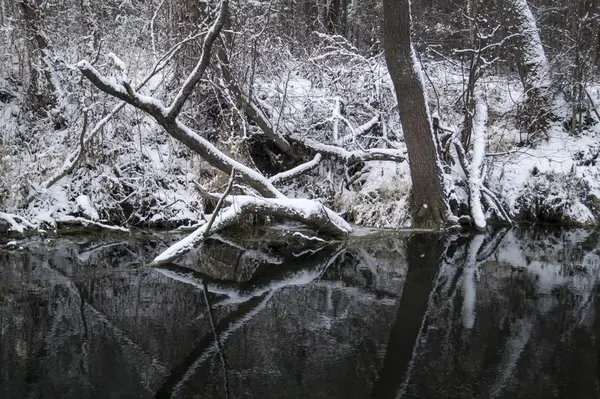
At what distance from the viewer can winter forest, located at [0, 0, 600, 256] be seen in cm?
1026

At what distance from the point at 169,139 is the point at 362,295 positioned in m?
6.70

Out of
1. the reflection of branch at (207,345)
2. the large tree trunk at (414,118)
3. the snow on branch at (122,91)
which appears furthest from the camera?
the large tree trunk at (414,118)

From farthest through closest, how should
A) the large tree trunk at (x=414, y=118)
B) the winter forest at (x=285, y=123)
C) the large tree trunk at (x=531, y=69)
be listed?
the large tree trunk at (x=531, y=69) < the winter forest at (x=285, y=123) < the large tree trunk at (x=414, y=118)

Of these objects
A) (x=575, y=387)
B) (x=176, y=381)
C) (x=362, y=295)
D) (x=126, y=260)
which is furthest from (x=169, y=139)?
(x=575, y=387)

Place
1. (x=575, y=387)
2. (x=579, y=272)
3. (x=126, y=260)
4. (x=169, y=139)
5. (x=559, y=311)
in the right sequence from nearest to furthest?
(x=575, y=387) → (x=559, y=311) → (x=579, y=272) → (x=126, y=260) → (x=169, y=139)

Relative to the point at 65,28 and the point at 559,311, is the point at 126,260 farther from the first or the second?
the point at 65,28

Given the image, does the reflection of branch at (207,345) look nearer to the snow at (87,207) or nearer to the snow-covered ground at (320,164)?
the snow-covered ground at (320,164)

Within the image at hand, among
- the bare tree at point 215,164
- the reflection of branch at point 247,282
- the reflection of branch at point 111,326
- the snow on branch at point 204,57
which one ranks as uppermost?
the snow on branch at point 204,57

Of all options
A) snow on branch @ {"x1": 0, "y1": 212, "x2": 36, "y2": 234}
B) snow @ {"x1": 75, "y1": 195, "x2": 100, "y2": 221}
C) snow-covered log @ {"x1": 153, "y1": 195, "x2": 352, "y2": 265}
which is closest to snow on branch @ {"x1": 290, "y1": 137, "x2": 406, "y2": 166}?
snow-covered log @ {"x1": 153, "y1": 195, "x2": 352, "y2": 265}

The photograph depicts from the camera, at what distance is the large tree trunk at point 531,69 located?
42.8 feet

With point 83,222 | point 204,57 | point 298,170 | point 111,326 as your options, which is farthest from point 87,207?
point 111,326

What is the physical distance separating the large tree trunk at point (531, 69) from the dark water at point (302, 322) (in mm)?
4639

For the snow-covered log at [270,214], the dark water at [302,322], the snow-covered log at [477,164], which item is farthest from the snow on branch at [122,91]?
→ the snow-covered log at [477,164]

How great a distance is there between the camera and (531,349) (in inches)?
203
